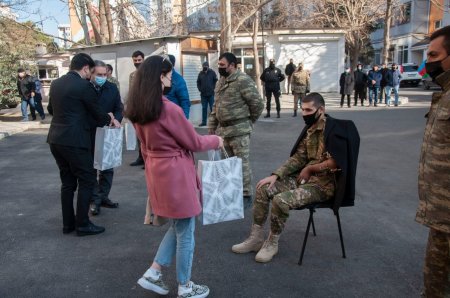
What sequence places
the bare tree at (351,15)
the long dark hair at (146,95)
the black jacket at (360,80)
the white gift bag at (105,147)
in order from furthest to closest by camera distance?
the bare tree at (351,15)
the black jacket at (360,80)
the white gift bag at (105,147)
the long dark hair at (146,95)

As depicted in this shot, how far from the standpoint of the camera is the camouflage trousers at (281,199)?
12.3 ft

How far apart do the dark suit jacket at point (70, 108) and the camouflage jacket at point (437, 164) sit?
10.5 ft

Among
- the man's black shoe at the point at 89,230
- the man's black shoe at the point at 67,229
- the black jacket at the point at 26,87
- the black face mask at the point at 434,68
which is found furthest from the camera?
the black jacket at the point at 26,87

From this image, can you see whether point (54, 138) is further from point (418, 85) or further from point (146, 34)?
point (418, 85)

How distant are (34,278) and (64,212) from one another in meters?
1.09

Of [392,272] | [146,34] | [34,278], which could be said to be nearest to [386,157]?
[392,272]

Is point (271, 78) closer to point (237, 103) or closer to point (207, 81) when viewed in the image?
point (207, 81)

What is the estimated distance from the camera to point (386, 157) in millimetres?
8391

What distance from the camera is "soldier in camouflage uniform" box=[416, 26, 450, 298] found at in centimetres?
244

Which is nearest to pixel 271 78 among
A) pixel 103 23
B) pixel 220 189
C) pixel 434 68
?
pixel 103 23

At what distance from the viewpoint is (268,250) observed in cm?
393

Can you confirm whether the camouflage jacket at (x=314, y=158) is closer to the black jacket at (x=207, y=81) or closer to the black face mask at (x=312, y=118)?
the black face mask at (x=312, y=118)

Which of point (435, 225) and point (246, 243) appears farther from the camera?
point (246, 243)

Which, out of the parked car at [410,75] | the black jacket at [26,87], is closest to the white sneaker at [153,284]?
the black jacket at [26,87]
